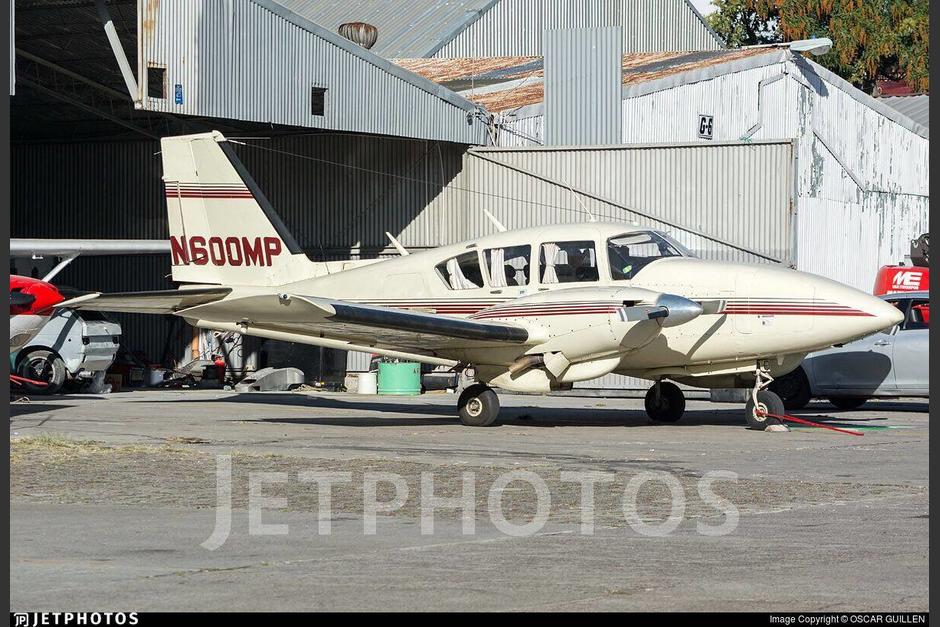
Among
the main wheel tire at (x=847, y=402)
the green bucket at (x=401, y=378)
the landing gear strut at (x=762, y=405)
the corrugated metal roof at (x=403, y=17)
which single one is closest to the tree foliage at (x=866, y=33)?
the corrugated metal roof at (x=403, y=17)

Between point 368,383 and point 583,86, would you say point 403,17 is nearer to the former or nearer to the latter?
point 583,86

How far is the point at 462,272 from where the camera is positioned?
18391 mm

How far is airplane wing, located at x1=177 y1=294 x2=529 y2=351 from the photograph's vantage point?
16.4 m

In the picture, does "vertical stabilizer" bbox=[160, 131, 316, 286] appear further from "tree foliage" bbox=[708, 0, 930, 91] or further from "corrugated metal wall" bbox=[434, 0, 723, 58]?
"tree foliage" bbox=[708, 0, 930, 91]

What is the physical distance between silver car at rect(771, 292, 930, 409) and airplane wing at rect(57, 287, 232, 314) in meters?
9.41

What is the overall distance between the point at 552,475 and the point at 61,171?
87.1ft

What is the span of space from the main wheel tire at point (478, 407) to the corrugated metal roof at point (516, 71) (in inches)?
534

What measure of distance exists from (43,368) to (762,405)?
1365cm

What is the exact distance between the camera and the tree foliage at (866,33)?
193ft

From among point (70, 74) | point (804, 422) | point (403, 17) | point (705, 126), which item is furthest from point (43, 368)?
point (403, 17)

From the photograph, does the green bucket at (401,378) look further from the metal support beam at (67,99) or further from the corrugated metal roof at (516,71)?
the metal support beam at (67,99)

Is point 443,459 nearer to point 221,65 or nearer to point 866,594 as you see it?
point 866,594

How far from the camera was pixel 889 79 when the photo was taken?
62062 mm

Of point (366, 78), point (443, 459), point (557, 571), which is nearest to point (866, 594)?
point (557, 571)
